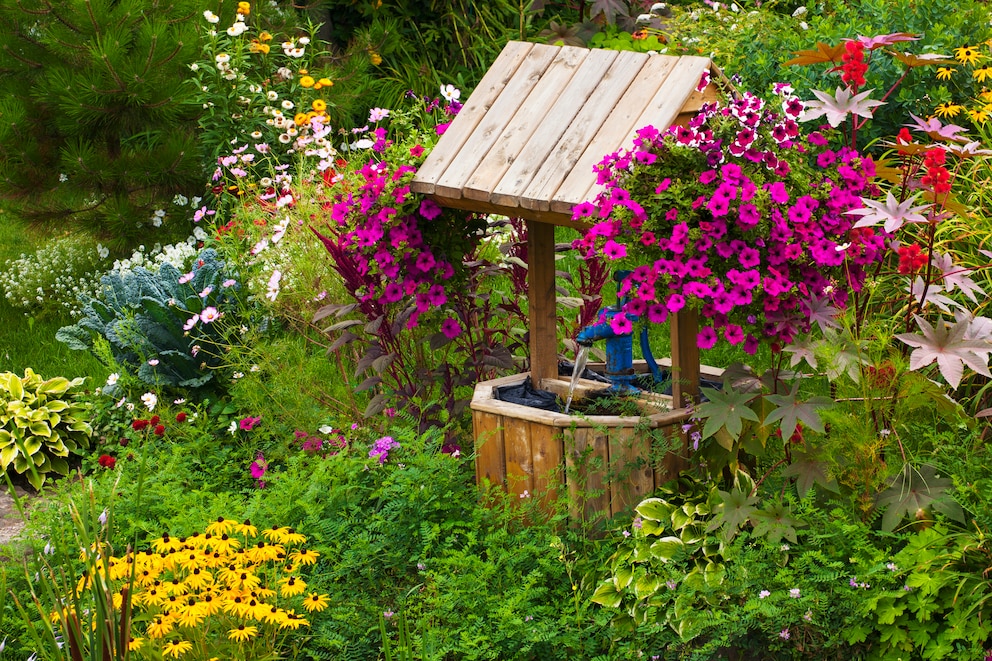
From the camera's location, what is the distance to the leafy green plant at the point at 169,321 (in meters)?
4.58

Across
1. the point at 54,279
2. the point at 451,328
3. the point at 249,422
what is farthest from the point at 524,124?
the point at 54,279

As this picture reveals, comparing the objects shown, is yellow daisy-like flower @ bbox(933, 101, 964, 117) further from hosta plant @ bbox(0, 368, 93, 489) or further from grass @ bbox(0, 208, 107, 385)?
grass @ bbox(0, 208, 107, 385)

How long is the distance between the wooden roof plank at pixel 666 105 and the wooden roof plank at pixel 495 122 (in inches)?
15.4

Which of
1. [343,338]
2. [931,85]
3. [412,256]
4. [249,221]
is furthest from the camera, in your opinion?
[249,221]

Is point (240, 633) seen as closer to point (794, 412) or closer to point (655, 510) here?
point (655, 510)

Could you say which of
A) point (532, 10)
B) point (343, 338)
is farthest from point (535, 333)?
point (532, 10)

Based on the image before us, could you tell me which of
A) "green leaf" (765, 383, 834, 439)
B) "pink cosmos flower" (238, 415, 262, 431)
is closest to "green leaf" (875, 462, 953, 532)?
"green leaf" (765, 383, 834, 439)

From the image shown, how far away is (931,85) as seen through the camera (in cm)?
465

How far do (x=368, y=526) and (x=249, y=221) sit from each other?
2824 millimetres

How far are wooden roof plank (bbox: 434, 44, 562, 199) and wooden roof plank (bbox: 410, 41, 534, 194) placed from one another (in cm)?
2

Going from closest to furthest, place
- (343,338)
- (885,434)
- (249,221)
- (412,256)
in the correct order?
(885,434)
(412,256)
(343,338)
(249,221)

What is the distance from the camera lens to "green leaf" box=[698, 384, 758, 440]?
9.55ft

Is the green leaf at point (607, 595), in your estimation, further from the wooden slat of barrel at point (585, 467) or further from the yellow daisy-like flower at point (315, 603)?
the yellow daisy-like flower at point (315, 603)

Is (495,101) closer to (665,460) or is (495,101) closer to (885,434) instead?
(665,460)
